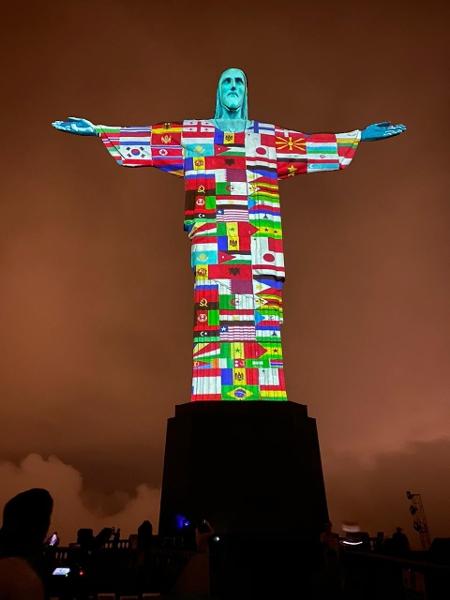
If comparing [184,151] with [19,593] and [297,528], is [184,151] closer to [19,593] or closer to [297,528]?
[297,528]

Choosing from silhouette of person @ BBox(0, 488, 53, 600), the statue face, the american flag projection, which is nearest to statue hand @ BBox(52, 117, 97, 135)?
the american flag projection

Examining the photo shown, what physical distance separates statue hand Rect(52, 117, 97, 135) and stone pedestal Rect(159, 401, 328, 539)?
6013 millimetres

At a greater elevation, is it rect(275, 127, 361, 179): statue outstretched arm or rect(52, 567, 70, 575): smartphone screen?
rect(275, 127, 361, 179): statue outstretched arm

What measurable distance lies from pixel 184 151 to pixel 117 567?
25.6 ft

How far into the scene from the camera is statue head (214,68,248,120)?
10.6 metres

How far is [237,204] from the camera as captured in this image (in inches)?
397

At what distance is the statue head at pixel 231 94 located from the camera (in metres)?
10.6

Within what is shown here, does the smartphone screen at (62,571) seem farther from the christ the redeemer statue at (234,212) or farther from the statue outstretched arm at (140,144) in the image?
the statue outstretched arm at (140,144)

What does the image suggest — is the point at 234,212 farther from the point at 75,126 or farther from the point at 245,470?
the point at 245,470

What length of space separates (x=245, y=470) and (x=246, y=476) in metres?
0.09

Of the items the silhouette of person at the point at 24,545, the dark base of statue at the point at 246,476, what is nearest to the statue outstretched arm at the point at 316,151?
the dark base of statue at the point at 246,476

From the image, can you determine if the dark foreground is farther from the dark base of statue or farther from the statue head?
the statue head

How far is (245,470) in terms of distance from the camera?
8016 millimetres

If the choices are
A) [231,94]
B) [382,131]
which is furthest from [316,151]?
[231,94]
